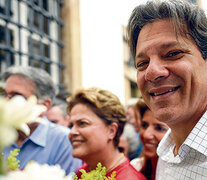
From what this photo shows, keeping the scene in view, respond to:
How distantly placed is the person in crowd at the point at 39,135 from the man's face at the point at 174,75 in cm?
122

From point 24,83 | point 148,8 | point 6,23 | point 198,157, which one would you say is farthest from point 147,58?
point 6,23

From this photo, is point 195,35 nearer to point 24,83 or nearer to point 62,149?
point 62,149

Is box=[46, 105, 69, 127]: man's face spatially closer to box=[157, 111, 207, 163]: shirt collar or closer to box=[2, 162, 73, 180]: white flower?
box=[157, 111, 207, 163]: shirt collar

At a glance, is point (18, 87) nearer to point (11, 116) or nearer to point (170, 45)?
point (170, 45)

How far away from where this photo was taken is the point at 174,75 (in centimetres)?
122

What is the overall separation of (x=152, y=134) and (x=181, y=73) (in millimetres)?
1302

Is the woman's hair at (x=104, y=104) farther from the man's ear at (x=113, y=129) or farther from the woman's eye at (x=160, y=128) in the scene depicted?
the woman's eye at (x=160, y=128)

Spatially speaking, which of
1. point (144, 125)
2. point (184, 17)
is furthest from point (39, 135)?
point (184, 17)

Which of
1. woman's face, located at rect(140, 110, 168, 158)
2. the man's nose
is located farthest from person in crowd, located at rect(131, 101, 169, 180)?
the man's nose

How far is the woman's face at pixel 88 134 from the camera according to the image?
6.50 ft

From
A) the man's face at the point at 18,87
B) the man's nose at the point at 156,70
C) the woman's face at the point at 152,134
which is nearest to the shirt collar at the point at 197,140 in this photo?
the man's nose at the point at 156,70

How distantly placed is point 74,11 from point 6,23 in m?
2.34

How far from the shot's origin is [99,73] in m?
7.23

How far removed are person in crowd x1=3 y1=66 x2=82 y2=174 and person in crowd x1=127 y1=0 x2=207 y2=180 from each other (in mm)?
1213
